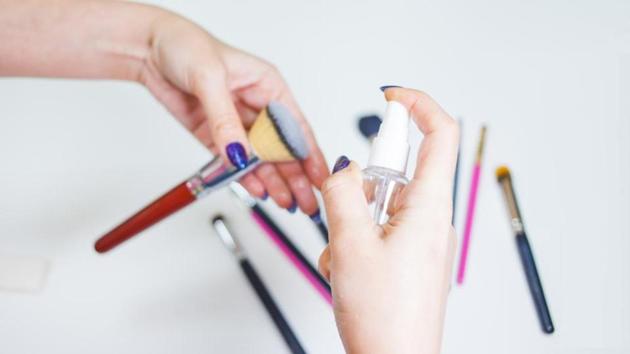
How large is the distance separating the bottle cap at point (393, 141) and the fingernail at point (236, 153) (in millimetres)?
134

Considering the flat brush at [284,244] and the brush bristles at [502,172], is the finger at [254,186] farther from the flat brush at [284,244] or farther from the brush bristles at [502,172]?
the brush bristles at [502,172]

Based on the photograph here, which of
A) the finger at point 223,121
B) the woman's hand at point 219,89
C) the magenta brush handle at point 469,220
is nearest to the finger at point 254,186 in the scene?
the woman's hand at point 219,89

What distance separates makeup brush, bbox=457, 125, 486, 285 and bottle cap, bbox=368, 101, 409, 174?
0.21m

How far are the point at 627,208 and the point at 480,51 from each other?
242 mm

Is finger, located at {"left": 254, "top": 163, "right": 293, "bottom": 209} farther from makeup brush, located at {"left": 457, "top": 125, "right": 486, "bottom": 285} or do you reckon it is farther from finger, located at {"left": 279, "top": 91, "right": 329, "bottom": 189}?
makeup brush, located at {"left": 457, "top": 125, "right": 486, "bottom": 285}

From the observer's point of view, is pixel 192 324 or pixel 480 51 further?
pixel 480 51

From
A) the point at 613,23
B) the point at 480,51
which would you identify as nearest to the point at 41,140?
the point at 480,51

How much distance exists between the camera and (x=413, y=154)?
52 cm

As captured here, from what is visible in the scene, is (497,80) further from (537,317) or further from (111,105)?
(111,105)

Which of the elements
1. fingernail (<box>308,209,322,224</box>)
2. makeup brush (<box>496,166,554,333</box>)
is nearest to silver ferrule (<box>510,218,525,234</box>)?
makeup brush (<box>496,166,554,333</box>)

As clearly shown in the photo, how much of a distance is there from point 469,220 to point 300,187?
171 millimetres

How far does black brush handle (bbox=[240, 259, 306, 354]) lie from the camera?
44cm

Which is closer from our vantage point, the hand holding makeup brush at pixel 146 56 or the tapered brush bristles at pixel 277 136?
the tapered brush bristles at pixel 277 136

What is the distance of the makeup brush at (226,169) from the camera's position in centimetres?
40
